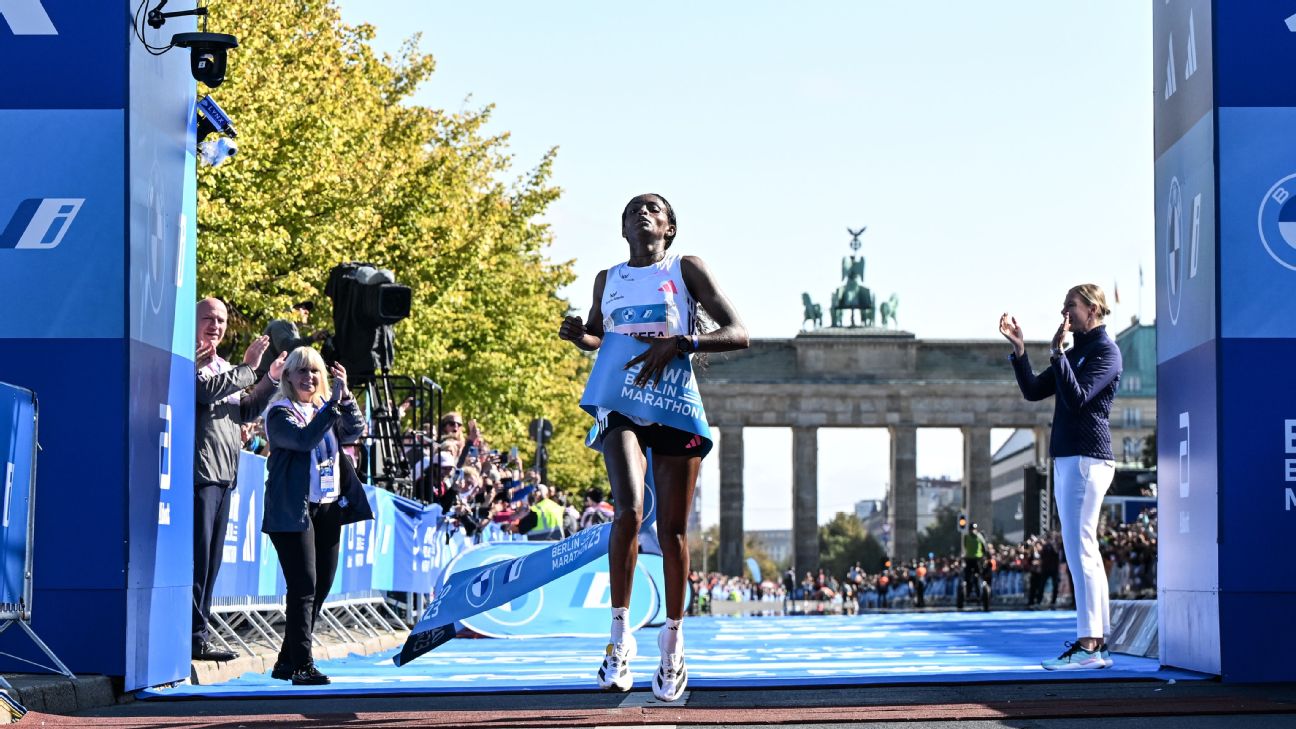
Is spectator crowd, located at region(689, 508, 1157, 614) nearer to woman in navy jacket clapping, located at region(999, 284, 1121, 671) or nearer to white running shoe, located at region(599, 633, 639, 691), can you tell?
woman in navy jacket clapping, located at region(999, 284, 1121, 671)

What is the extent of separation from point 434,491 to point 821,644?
7.30m

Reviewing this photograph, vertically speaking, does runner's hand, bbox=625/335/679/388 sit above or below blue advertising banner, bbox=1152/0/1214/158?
below

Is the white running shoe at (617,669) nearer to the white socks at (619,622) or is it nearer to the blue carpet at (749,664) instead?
the white socks at (619,622)

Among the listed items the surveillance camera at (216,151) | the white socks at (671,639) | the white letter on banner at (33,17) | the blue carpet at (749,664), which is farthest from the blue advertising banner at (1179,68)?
the white letter on banner at (33,17)

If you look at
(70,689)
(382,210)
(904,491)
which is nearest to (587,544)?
(70,689)

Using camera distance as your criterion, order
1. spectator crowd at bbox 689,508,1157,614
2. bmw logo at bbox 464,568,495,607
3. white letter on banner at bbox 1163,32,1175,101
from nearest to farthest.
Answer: bmw logo at bbox 464,568,495,607
white letter on banner at bbox 1163,32,1175,101
spectator crowd at bbox 689,508,1157,614

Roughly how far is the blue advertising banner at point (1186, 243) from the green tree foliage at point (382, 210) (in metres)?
15.3

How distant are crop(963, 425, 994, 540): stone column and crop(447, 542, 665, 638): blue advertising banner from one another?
7771 cm

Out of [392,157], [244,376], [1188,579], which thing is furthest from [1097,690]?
[392,157]

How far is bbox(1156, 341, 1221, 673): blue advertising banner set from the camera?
9.46m

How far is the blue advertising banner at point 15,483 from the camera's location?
7820 mm

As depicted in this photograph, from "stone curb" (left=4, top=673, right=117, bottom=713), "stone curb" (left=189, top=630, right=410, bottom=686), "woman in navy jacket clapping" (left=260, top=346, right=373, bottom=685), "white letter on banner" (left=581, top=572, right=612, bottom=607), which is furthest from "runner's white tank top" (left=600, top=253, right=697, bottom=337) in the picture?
"white letter on banner" (left=581, top=572, right=612, bottom=607)

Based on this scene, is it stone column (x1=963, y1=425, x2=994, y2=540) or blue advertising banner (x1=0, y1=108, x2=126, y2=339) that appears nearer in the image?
blue advertising banner (x1=0, y1=108, x2=126, y2=339)

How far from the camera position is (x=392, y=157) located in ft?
101
